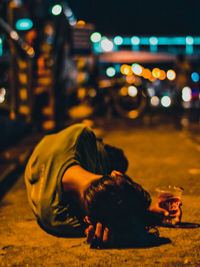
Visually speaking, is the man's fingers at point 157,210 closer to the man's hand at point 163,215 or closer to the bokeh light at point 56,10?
the man's hand at point 163,215

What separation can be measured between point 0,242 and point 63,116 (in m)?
11.7

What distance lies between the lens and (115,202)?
3.33 m

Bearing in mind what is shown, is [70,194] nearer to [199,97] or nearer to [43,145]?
[43,145]

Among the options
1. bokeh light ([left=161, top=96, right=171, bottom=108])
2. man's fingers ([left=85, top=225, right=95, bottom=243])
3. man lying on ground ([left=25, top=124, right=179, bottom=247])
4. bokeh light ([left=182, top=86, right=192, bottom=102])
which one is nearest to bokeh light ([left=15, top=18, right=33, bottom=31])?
man lying on ground ([left=25, top=124, right=179, bottom=247])

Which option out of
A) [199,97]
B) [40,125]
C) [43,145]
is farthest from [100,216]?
[199,97]

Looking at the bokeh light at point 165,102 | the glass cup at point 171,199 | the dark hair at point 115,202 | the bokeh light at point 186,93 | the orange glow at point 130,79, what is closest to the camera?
the dark hair at point 115,202

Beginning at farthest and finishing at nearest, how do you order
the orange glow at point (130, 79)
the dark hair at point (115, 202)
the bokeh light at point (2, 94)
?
the orange glow at point (130, 79)
the bokeh light at point (2, 94)
the dark hair at point (115, 202)

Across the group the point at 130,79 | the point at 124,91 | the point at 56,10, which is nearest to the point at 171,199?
the point at 56,10

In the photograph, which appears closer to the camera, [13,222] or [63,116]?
[13,222]

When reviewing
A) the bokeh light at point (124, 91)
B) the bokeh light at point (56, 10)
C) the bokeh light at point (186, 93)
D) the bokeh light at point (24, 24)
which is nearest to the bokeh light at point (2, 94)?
the bokeh light at point (24, 24)

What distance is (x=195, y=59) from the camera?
5228 cm

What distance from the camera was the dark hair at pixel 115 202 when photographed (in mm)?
3330

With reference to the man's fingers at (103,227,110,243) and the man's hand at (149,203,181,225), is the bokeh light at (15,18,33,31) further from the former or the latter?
the man's fingers at (103,227,110,243)

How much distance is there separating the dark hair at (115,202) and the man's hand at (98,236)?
52 mm
